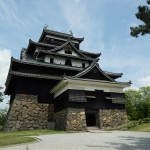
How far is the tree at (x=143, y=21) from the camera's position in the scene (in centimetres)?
730

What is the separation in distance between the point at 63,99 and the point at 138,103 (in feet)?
88.9

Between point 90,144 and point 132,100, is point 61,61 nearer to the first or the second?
point 90,144

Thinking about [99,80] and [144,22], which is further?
[99,80]

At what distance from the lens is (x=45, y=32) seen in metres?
28.7

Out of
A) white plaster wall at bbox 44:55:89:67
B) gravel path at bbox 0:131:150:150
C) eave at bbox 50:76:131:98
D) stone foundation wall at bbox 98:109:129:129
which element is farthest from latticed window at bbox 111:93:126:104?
gravel path at bbox 0:131:150:150

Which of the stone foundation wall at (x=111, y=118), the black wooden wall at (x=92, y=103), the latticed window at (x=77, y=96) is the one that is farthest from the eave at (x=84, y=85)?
the stone foundation wall at (x=111, y=118)

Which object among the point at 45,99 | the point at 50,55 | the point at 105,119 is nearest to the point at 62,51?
the point at 50,55

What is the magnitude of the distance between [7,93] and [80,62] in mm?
13374

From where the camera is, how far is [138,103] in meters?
37.5

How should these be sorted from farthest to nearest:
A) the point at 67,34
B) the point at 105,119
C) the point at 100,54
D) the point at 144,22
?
the point at 67,34, the point at 100,54, the point at 105,119, the point at 144,22

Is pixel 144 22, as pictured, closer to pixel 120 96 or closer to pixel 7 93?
pixel 120 96

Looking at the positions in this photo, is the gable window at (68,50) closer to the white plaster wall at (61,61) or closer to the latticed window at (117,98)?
the white plaster wall at (61,61)

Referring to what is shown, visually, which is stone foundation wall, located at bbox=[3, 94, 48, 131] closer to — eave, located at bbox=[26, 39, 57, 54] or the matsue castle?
the matsue castle

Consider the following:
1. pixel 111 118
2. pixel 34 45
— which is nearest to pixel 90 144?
pixel 111 118
